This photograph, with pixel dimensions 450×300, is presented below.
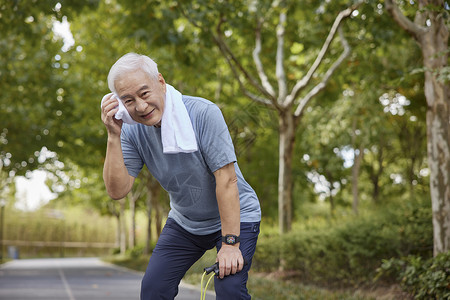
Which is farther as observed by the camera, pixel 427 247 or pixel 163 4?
pixel 163 4

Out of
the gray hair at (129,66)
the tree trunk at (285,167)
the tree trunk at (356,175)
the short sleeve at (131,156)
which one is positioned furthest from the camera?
the tree trunk at (356,175)

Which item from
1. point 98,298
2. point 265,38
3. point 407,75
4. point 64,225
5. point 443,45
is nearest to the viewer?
point 407,75

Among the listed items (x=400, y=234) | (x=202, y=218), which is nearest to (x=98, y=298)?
(x=400, y=234)

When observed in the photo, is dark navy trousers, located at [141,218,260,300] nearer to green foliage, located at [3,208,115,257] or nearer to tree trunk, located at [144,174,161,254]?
tree trunk, located at [144,174,161,254]

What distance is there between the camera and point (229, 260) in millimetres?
2668

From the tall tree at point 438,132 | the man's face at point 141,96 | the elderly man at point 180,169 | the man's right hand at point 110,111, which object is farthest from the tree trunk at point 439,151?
the man's right hand at point 110,111

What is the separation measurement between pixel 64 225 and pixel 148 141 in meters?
40.3

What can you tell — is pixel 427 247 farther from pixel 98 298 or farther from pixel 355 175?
pixel 355 175

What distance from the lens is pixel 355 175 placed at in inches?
821

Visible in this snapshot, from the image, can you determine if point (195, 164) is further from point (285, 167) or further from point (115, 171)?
point (285, 167)

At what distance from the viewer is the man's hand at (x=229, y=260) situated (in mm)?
2670

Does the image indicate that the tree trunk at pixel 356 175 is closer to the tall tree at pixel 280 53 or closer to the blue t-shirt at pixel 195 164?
the tall tree at pixel 280 53

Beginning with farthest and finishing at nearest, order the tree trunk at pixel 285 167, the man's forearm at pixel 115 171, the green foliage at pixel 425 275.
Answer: the tree trunk at pixel 285 167 → the green foliage at pixel 425 275 → the man's forearm at pixel 115 171

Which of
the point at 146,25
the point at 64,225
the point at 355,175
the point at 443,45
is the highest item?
the point at 146,25
